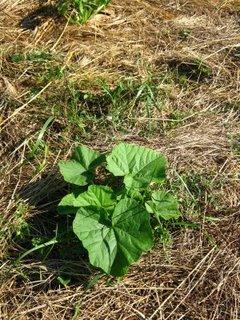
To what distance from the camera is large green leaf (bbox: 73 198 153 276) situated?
2.25 m

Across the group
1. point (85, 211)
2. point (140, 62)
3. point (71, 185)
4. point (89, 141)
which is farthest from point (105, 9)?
point (85, 211)

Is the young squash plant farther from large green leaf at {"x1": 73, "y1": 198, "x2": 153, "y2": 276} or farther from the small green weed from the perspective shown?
the small green weed

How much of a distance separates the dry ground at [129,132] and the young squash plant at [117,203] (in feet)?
0.46

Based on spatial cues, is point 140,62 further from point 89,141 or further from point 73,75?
point 89,141

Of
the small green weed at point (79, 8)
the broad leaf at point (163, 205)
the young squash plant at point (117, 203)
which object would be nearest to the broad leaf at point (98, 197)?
the young squash plant at point (117, 203)

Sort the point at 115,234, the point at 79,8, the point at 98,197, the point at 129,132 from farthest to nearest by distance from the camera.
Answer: the point at 79,8 < the point at 129,132 < the point at 98,197 < the point at 115,234

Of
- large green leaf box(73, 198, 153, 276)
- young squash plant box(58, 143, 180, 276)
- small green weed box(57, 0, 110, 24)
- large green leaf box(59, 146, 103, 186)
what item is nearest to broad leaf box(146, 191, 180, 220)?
young squash plant box(58, 143, 180, 276)

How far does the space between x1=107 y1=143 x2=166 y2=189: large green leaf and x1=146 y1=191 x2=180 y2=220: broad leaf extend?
0.22 feet

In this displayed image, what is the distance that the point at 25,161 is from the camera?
110 inches

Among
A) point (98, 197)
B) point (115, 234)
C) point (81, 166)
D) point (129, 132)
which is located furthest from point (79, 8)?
point (115, 234)

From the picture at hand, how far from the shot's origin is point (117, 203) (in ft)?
7.81

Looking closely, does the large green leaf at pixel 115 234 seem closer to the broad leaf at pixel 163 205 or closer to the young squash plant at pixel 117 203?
the young squash plant at pixel 117 203

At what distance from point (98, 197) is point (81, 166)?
0.21 metres

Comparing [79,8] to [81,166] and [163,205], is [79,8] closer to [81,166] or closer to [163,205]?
[81,166]
